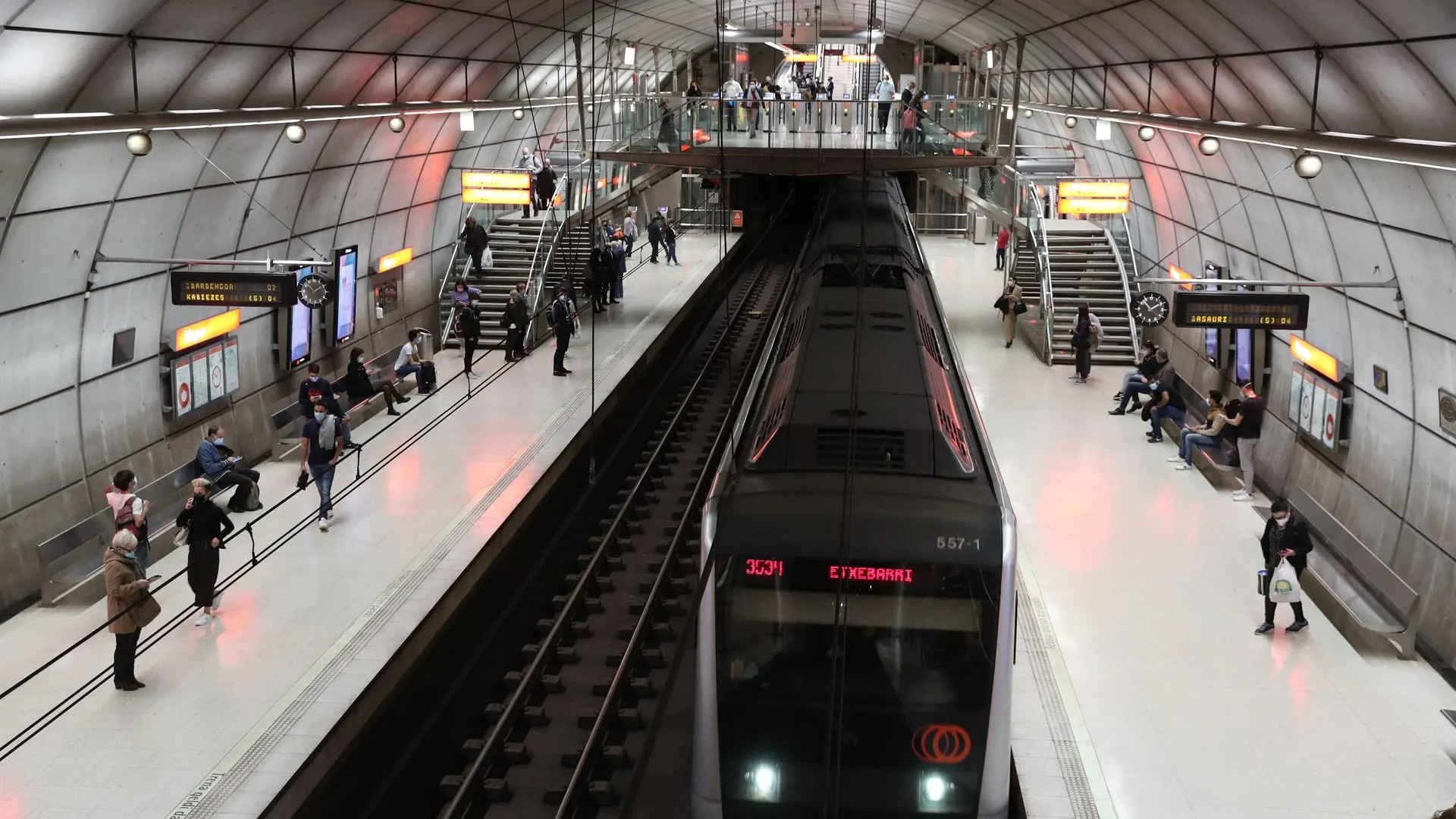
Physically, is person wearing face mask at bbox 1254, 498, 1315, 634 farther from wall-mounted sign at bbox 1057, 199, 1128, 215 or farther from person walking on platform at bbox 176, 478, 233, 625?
wall-mounted sign at bbox 1057, 199, 1128, 215

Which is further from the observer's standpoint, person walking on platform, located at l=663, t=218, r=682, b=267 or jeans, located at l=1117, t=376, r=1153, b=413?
person walking on platform, located at l=663, t=218, r=682, b=267

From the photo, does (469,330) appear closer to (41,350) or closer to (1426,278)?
(41,350)

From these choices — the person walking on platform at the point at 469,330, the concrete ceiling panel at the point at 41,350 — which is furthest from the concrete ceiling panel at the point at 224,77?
the person walking on platform at the point at 469,330

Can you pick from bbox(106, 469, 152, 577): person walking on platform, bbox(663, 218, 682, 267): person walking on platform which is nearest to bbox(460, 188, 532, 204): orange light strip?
bbox(663, 218, 682, 267): person walking on platform

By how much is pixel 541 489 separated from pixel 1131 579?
690 cm

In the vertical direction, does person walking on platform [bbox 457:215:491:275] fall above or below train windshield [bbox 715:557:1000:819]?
above

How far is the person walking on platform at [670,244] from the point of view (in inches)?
1262

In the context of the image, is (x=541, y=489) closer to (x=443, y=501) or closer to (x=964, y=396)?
(x=443, y=501)

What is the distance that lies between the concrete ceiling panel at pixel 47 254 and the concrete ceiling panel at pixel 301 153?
3.98 m

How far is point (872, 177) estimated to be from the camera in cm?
3475

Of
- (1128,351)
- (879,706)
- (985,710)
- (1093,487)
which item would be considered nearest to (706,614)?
(879,706)

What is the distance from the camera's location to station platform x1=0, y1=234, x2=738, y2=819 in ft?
28.5

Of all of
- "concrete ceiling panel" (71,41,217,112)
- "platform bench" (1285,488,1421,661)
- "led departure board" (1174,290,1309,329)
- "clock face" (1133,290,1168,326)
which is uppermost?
"concrete ceiling panel" (71,41,217,112)

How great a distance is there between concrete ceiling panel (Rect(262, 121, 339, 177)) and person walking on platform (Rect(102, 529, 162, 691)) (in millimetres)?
8773
